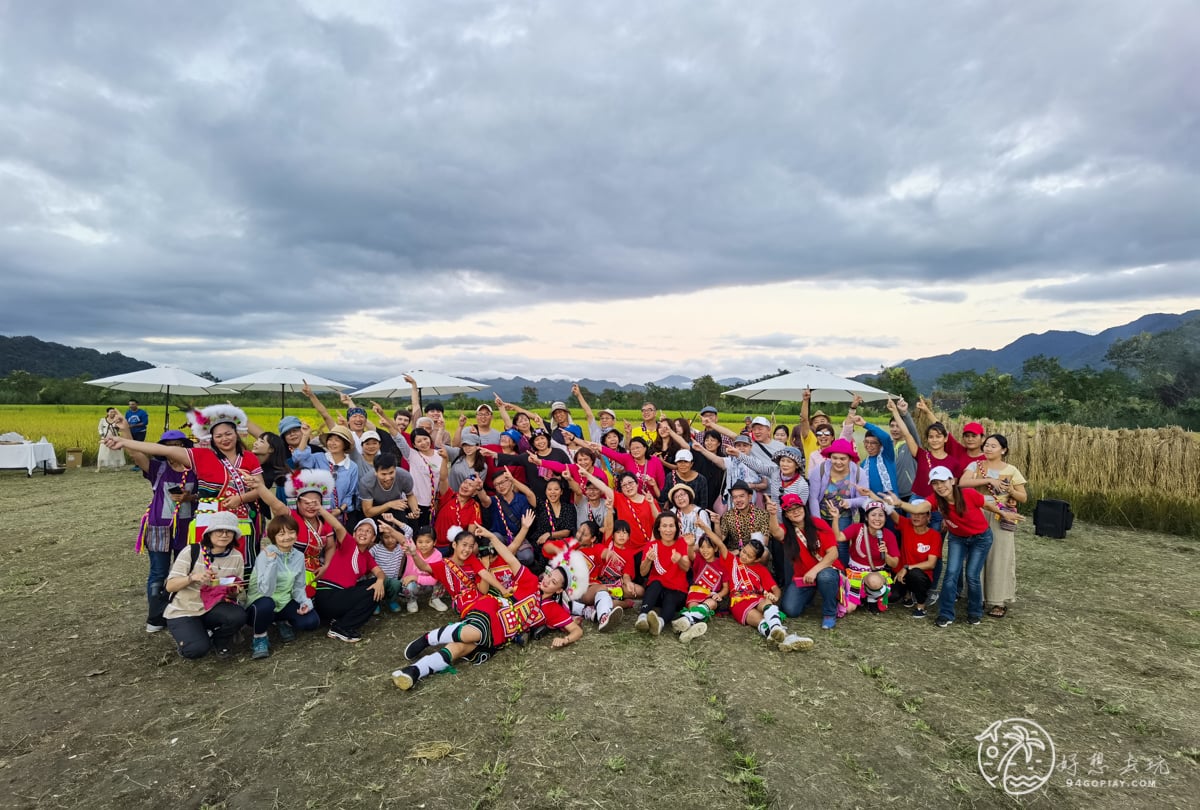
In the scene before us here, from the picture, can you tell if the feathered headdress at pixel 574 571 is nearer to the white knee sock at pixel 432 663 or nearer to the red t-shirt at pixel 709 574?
the red t-shirt at pixel 709 574

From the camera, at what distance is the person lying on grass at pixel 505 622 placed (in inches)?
186

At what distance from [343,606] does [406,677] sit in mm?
1465

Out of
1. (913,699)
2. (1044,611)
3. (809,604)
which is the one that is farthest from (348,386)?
(1044,611)

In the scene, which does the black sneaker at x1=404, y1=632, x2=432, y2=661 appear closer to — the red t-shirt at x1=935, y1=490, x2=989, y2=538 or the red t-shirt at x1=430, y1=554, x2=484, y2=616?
the red t-shirt at x1=430, y1=554, x2=484, y2=616

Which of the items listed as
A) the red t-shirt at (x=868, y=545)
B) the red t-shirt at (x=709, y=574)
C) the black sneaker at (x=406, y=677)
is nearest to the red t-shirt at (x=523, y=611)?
the black sneaker at (x=406, y=677)

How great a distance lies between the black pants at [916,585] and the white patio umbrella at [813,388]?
263cm

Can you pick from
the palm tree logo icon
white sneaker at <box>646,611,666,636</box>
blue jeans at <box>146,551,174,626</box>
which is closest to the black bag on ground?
the palm tree logo icon

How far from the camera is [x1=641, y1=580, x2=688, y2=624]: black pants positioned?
18.8 feet

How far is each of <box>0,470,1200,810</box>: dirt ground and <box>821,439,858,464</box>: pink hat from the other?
5.70ft

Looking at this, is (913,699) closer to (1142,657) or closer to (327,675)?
(1142,657)

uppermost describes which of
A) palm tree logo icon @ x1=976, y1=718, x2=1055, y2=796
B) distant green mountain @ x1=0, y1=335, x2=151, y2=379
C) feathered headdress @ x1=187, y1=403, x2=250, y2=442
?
distant green mountain @ x1=0, y1=335, x2=151, y2=379

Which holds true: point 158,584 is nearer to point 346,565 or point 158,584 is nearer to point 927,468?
point 346,565

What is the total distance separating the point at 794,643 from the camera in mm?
5078

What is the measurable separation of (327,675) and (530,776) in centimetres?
221
